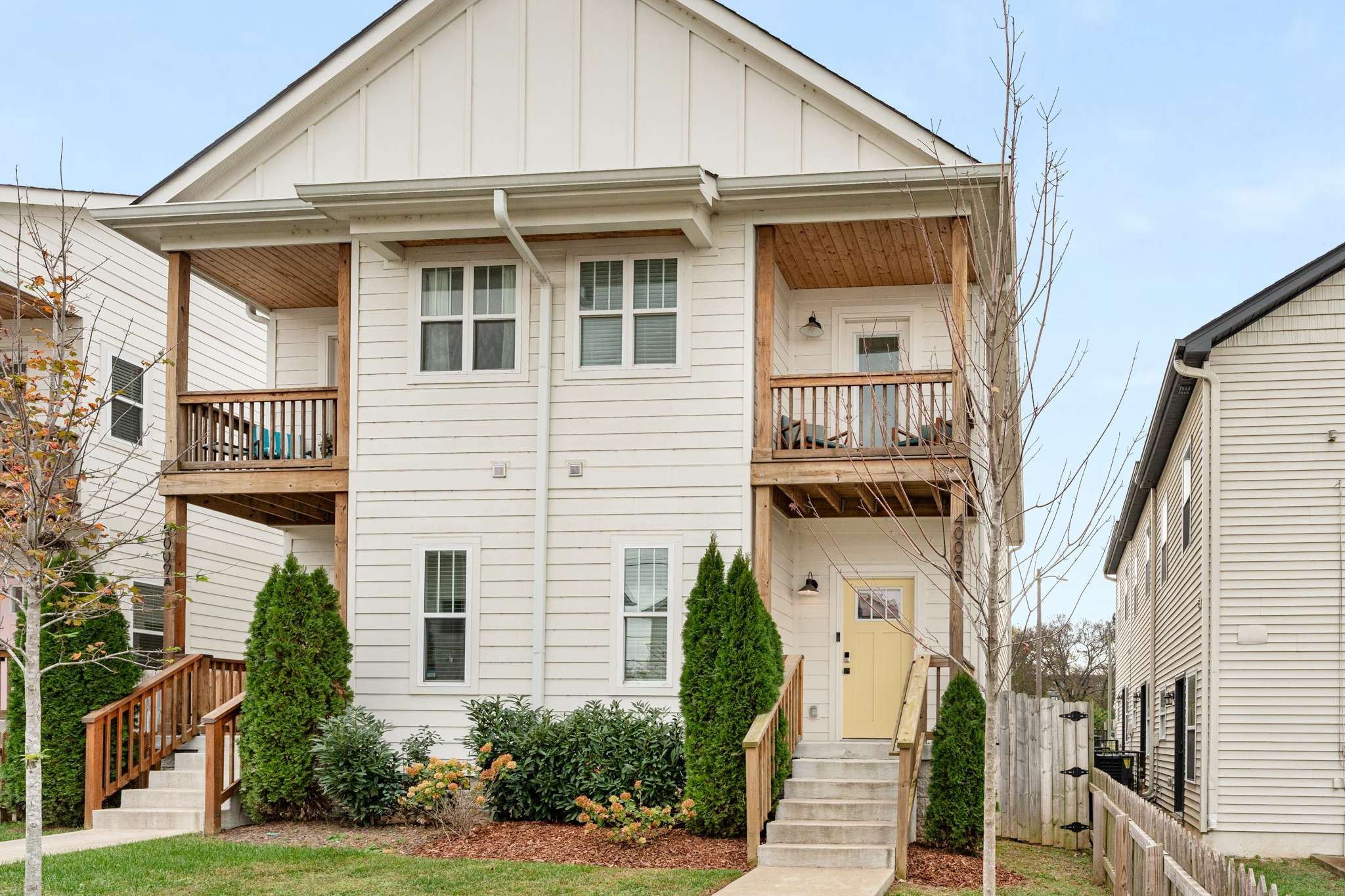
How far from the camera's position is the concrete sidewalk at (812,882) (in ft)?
31.9

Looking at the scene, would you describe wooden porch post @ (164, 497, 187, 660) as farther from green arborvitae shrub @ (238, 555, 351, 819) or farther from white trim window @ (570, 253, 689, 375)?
white trim window @ (570, 253, 689, 375)

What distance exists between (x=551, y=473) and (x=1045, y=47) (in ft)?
24.4

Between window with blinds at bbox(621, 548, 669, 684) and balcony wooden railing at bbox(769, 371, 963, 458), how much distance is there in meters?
1.65

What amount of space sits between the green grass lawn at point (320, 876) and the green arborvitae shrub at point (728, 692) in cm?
126

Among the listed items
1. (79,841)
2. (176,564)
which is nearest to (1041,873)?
(79,841)

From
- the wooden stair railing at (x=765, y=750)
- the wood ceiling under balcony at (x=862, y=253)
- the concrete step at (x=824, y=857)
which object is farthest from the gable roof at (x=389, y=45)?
the concrete step at (x=824, y=857)

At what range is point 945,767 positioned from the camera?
1205 centimetres

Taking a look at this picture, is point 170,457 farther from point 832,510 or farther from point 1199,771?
point 1199,771

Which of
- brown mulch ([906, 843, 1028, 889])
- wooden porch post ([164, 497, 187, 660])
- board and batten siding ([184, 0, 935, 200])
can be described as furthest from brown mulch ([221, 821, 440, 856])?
board and batten siding ([184, 0, 935, 200])

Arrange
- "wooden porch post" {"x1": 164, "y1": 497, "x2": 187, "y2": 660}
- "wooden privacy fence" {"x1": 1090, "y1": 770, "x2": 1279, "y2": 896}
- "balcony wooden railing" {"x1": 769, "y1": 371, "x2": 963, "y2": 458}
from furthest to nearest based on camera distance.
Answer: "wooden porch post" {"x1": 164, "y1": 497, "x2": 187, "y2": 660} < "balcony wooden railing" {"x1": 769, "y1": 371, "x2": 963, "y2": 458} < "wooden privacy fence" {"x1": 1090, "y1": 770, "x2": 1279, "y2": 896}

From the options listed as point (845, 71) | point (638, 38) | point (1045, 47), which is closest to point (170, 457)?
point (638, 38)

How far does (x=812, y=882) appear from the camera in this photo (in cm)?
1017

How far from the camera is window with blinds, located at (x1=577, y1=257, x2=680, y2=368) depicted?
14.3 meters

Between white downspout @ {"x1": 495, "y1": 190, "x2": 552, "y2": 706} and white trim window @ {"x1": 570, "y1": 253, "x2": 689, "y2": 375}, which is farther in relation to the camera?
white trim window @ {"x1": 570, "y1": 253, "x2": 689, "y2": 375}
